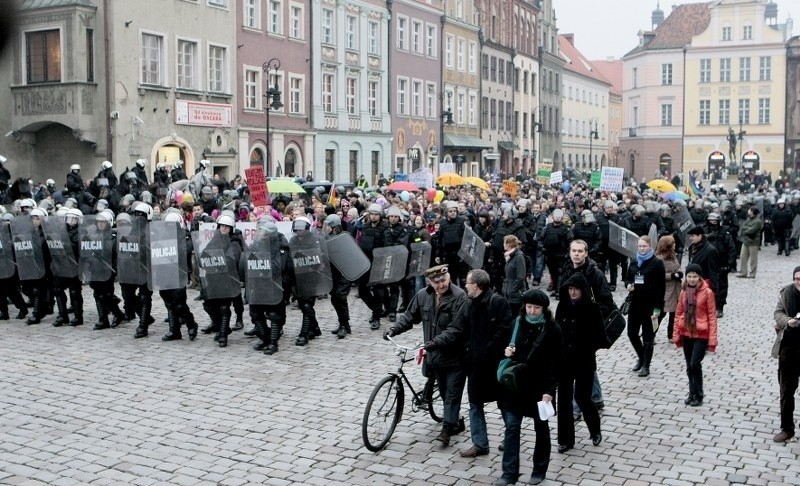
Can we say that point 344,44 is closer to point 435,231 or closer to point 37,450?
point 435,231

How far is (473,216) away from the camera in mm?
19922

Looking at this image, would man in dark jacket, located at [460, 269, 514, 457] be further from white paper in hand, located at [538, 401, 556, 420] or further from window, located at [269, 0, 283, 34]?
window, located at [269, 0, 283, 34]

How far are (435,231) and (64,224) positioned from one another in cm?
674

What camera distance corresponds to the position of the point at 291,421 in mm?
8922

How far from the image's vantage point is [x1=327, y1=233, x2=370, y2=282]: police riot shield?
43.6 feet

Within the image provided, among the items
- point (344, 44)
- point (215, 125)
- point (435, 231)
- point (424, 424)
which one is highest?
point (344, 44)

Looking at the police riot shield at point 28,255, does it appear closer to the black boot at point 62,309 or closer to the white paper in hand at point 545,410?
the black boot at point 62,309

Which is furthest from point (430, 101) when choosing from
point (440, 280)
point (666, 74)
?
point (440, 280)

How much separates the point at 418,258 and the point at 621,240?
4644 millimetres

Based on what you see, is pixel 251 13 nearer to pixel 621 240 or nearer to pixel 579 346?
pixel 621 240

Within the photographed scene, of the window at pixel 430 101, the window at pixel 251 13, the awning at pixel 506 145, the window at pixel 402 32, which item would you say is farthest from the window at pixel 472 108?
the window at pixel 251 13

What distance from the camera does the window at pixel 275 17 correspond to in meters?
38.0

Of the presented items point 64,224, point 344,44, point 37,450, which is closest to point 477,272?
point 37,450

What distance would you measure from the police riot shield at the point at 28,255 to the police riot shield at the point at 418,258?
18.4 feet
